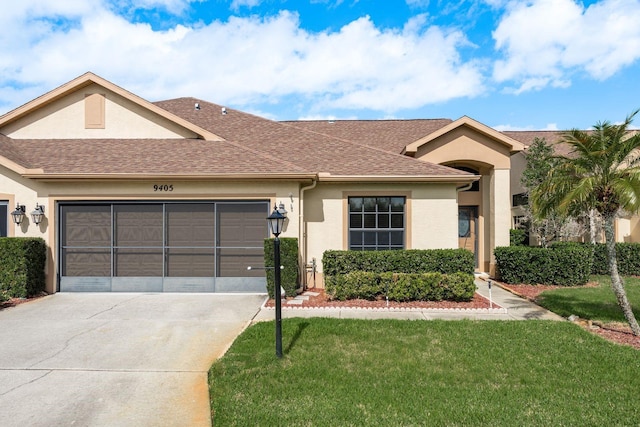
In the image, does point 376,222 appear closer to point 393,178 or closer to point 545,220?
point 393,178

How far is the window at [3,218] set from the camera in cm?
1045

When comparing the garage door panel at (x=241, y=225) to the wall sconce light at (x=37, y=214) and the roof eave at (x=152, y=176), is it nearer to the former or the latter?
the roof eave at (x=152, y=176)

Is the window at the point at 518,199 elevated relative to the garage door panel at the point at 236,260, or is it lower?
elevated

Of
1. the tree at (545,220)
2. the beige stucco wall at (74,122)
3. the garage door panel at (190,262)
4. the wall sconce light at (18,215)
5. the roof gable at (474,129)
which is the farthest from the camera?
the tree at (545,220)

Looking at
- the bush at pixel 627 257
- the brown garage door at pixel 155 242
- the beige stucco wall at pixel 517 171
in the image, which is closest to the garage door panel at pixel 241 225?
the brown garage door at pixel 155 242

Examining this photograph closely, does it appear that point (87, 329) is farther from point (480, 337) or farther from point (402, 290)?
point (480, 337)

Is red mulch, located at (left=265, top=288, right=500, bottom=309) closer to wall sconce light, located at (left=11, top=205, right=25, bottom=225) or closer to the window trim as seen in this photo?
the window trim

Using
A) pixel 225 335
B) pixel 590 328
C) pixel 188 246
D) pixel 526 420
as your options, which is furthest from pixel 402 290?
pixel 188 246

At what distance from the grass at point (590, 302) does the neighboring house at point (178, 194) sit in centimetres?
327

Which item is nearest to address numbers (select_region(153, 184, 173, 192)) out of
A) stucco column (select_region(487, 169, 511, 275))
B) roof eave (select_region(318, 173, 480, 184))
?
roof eave (select_region(318, 173, 480, 184))

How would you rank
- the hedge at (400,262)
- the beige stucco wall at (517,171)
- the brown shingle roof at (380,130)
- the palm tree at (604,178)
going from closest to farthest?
the palm tree at (604,178), the hedge at (400,262), the brown shingle roof at (380,130), the beige stucco wall at (517,171)

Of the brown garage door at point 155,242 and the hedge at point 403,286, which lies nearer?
the hedge at point 403,286

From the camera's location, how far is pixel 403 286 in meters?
9.06

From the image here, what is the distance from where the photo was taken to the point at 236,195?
10492 mm
